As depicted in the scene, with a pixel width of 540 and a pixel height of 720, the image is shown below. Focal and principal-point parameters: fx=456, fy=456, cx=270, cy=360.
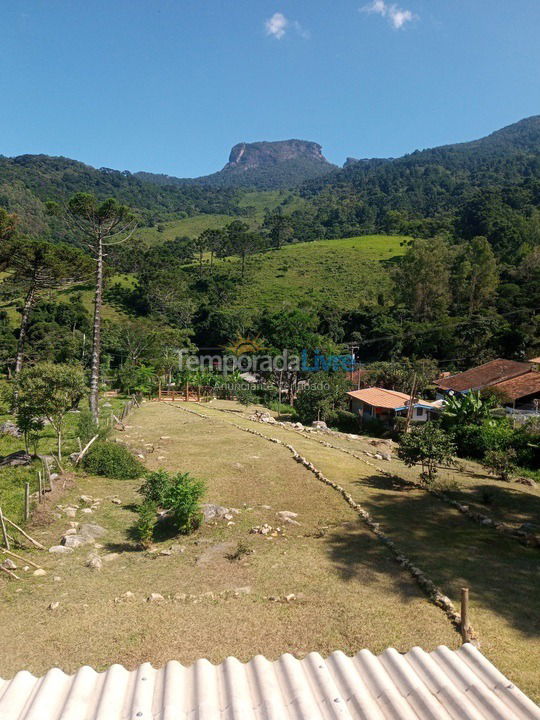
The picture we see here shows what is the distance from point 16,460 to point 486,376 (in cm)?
3235

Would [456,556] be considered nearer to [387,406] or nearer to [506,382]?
[387,406]

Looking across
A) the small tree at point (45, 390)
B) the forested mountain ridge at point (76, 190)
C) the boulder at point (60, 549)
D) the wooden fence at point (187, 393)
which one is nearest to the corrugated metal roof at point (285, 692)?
the boulder at point (60, 549)

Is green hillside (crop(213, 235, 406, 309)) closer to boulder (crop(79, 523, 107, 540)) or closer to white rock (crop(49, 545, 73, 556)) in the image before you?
boulder (crop(79, 523, 107, 540))

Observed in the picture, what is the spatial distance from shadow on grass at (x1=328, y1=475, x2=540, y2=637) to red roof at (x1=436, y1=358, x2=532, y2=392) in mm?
24842

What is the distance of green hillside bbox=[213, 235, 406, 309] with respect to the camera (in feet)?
216

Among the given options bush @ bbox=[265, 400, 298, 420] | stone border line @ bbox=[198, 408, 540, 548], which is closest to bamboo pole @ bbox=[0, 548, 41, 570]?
stone border line @ bbox=[198, 408, 540, 548]

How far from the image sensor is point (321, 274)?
7575cm

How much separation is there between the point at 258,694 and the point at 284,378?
1360 inches

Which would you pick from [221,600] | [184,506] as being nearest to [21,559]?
[184,506]

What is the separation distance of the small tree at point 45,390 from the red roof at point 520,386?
27.5m

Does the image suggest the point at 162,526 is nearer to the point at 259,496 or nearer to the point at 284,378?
the point at 259,496

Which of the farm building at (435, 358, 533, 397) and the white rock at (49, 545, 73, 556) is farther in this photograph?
the farm building at (435, 358, 533, 397)

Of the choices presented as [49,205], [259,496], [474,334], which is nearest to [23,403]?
[259,496]

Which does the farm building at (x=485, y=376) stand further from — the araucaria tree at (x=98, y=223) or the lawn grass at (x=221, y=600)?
the lawn grass at (x=221, y=600)
